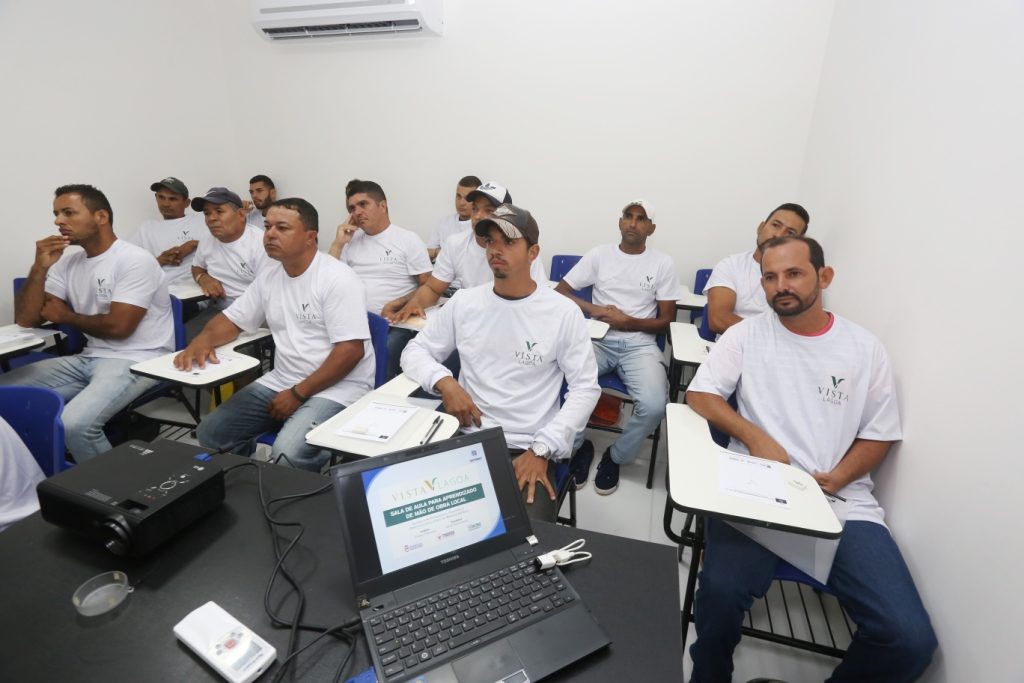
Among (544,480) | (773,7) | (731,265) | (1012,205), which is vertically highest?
(773,7)

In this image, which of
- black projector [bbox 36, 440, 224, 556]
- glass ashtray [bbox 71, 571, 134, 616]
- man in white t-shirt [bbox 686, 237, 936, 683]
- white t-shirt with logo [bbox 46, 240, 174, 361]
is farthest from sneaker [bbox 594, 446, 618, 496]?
white t-shirt with logo [bbox 46, 240, 174, 361]

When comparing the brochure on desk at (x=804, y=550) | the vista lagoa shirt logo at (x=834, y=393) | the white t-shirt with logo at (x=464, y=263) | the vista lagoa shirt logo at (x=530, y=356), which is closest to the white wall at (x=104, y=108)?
the white t-shirt with logo at (x=464, y=263)

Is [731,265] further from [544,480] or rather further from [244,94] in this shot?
[244,94]

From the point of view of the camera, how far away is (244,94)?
4.38 m

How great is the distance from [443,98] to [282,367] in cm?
280

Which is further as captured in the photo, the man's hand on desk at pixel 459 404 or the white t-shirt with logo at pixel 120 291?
the white t-shirt with logo at pixel 120 291

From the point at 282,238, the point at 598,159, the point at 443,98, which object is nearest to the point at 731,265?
the point at 598,159

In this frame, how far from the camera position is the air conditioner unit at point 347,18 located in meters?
3.51

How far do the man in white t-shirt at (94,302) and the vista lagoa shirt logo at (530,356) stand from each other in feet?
6.28

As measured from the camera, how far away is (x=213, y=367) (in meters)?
1.90

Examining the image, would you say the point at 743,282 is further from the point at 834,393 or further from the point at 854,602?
the point at 854,602

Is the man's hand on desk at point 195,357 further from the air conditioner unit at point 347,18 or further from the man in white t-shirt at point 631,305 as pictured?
the air conditioner unit at point 347,18

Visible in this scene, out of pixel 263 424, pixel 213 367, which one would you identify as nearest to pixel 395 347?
pixel 263 424

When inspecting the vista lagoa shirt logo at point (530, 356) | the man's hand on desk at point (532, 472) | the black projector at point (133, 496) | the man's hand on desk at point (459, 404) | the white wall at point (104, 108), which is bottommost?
the man's hand on desk at point (532, 472)
